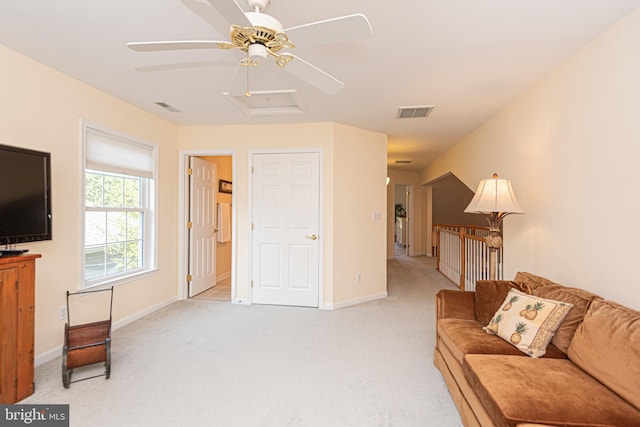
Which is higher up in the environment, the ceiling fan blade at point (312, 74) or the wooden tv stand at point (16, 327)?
the ceiling fan blade at point (312, 74)

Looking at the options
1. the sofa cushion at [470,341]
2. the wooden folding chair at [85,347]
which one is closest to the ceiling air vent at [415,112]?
the sofa cushion at [470,341]

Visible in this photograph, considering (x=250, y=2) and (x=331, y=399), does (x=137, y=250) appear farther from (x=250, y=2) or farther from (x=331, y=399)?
(x=250, y=2)

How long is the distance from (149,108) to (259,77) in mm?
1707

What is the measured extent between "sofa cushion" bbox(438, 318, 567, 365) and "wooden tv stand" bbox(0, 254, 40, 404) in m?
2.80

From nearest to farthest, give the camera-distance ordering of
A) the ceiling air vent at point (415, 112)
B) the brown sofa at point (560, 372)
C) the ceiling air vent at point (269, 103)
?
the brown sofa at point (560, 372) → the ceiling air vent at point (269, 103) → the ceiling air vent at point (415, 112)

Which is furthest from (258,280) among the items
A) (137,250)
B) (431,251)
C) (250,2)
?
(431,251)

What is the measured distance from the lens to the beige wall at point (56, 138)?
2414mm

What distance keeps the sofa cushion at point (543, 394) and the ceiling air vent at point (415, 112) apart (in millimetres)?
2620

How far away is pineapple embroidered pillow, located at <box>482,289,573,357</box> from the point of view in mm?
1841

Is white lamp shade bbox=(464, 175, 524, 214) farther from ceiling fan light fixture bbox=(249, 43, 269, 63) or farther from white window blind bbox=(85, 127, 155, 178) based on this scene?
white window blind bbox=(85, 127, 155, 178)

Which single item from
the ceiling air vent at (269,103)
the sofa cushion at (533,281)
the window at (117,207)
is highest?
the ceiling air vent at (269,103)

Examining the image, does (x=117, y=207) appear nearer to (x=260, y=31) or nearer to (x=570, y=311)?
(x=260, y=31)

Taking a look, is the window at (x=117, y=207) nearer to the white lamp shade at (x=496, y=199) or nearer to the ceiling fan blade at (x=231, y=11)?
the ceiling fan blade at (x=231, y=11)

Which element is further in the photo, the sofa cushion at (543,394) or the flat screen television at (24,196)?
the flat screen television at (24,196)
